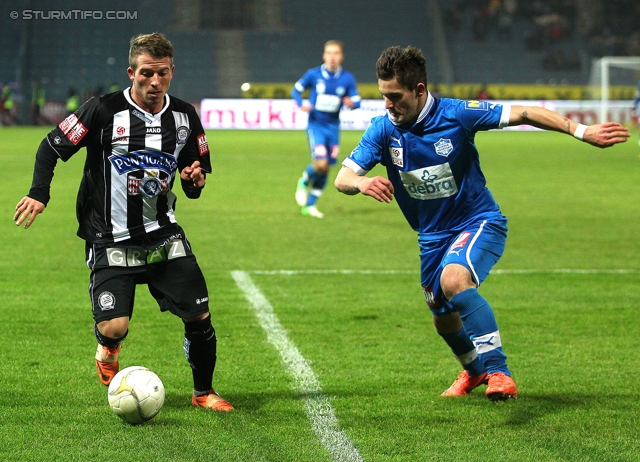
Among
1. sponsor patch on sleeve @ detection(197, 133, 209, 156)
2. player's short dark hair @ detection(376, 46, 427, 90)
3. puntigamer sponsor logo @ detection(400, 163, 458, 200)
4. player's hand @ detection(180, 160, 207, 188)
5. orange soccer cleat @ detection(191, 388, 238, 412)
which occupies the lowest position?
orange soccer cleat @ detection(191, 388, 238, 412)

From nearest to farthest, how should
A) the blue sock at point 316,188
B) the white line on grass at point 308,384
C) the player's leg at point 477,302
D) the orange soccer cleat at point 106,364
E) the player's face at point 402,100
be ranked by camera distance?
1. the white line on grass at point 308,384
2. the player's leg at point 477,302
3. the player's face at point 402,100
4. the orange soccer cleat at point 106,364
5. the blue sock at point 316,188

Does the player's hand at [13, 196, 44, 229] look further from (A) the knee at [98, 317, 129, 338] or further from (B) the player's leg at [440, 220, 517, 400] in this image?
(B) the player's leg at [440, 220, 517, 400]

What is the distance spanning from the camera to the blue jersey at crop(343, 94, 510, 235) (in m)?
4.83

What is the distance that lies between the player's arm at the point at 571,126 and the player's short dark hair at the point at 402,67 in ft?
1.66

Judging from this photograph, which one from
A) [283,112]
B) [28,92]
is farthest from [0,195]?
[28,92]

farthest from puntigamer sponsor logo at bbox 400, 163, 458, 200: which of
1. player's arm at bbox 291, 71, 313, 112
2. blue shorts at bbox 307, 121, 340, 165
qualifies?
player's arm at bbox 291, 71, 313, 112

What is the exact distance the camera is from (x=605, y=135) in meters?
4.38

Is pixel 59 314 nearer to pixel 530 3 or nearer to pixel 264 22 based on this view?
pixel 264 22

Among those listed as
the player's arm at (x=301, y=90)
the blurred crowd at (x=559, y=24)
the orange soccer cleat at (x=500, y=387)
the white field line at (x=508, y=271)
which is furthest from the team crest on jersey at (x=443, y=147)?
the blurred crowd at (x=559, y=24)

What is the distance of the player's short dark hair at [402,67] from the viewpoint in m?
4.60

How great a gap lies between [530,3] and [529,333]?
4455 cm

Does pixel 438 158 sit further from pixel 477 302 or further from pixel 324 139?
pixel 324 139

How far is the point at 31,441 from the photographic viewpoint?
13.9 ft

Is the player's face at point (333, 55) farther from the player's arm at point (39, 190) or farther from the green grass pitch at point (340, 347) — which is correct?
the player's arm at point (39, 190)
